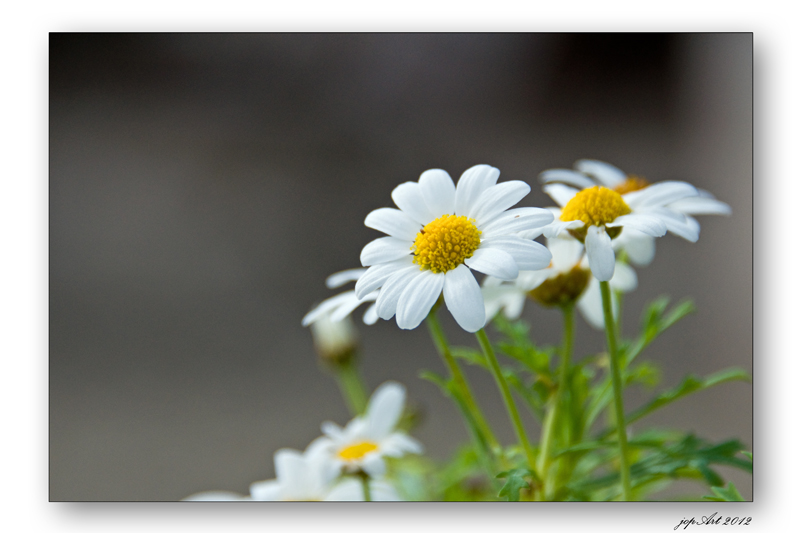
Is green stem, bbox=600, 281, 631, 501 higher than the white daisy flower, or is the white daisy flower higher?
the white daisy flower

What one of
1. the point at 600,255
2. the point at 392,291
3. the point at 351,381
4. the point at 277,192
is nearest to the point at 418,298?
the point at 392,291

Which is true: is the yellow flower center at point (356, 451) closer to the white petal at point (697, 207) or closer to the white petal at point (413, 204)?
the white petal at point (413, 204)

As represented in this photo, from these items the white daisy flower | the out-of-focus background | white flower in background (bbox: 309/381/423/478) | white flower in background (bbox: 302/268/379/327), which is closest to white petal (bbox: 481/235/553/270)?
the white daisy flower

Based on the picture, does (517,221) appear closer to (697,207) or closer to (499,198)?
(499,198)

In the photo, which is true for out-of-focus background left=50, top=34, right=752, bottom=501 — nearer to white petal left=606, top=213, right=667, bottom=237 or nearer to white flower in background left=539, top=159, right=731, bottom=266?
white flower in background left=539, top=159, right=731, bottom=266

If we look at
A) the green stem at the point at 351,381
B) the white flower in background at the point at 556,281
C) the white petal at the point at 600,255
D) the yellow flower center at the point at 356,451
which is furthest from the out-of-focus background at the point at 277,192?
the white petal at the point at 600,255

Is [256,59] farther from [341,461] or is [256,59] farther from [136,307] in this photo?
[341,461]
